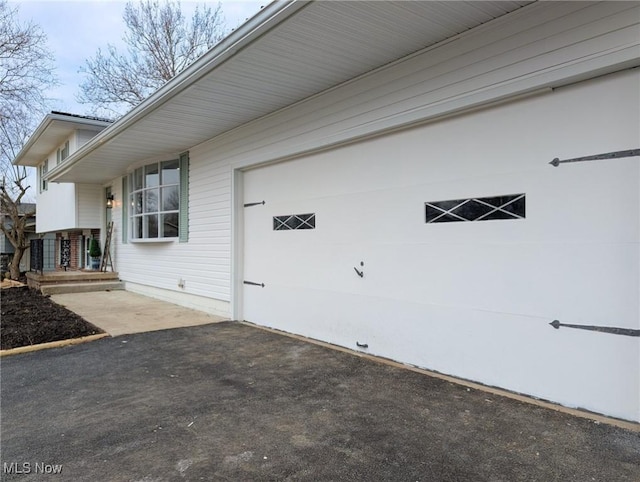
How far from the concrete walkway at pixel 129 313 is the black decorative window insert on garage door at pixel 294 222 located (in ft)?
6.29

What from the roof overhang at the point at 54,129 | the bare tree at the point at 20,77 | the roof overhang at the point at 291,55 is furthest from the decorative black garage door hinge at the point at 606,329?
the bare tree at the point at 20,77

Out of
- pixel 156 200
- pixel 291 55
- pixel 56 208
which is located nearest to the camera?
pixel 291 55

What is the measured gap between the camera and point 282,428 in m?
2.63

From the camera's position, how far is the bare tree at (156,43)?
16.3 meters

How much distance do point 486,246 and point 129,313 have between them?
605 centimetres

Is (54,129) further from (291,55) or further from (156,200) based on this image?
(291,55)

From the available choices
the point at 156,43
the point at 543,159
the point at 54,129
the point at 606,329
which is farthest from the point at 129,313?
the point at 156,43

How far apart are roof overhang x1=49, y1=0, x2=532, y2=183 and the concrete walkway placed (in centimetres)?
300

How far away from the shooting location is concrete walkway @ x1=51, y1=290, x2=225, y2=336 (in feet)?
19.3

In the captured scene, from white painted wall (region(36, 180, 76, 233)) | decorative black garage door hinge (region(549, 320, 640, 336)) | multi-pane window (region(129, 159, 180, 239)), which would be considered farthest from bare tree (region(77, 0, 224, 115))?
decorative black garage door hinge (region(549, 320, 640, 336))

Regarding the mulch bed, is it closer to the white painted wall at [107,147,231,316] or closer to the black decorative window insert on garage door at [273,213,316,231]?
the white painted wall at [107,147,231,316]

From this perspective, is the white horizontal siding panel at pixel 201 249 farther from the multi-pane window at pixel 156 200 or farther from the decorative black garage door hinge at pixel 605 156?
the decorative black garage door hinge at pixel 605 156

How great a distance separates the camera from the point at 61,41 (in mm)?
11883

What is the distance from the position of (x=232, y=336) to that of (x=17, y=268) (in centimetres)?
1252
